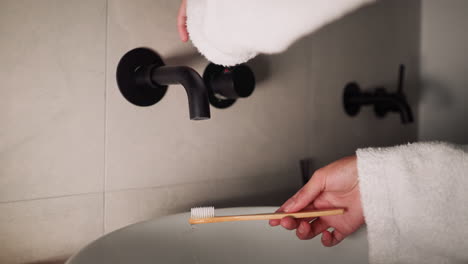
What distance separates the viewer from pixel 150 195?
27.3 inches

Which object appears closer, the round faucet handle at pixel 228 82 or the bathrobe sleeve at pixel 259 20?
the bathrobe sleeve at pixel 259 20

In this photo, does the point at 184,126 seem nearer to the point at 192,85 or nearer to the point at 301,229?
the point at 192,85

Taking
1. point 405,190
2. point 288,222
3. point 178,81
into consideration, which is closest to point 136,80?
point 178,81

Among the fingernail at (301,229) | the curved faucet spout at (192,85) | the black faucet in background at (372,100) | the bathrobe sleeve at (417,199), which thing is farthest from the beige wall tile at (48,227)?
the black faucet in background at (372,100)

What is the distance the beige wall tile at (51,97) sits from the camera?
1.77 feet

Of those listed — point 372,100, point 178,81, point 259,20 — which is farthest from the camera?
point 372,100

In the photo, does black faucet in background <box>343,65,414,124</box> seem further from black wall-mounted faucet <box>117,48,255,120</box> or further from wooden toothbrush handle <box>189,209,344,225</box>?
wooden toothbrush handle <box>189,209,344,225</box>

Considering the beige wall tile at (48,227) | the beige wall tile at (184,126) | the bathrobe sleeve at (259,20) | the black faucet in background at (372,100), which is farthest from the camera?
the black faucet in background at (372,100)

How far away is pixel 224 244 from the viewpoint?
0.62 metres

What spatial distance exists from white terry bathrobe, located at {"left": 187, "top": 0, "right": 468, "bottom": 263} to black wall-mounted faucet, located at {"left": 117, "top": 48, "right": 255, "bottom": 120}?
59 mm

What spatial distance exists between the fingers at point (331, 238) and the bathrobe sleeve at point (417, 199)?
6 centimetres

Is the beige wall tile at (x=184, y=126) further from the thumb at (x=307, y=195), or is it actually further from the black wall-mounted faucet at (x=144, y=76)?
the thumb at (x=307, y=195)

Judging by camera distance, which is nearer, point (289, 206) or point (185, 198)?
point (289, 206)

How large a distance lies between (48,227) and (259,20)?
0.47m
